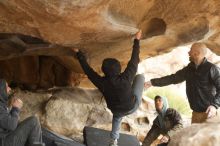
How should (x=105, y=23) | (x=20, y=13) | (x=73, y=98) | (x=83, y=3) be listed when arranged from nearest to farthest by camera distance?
(x=83, y=3), (x=20, y=13), (x=105, y=23), (x=73, y=98)

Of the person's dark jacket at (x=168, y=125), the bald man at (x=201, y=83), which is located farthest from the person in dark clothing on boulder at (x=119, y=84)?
the person's dark jacket at (x=168, y=125)

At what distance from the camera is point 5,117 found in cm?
500

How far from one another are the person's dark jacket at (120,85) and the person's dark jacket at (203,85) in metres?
0.82

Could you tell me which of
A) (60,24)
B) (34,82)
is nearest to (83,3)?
(60,24)

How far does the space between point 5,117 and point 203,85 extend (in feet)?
8.52

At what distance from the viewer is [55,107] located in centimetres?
826

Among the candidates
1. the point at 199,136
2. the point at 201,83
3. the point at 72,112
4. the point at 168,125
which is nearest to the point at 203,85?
the point at 201,83

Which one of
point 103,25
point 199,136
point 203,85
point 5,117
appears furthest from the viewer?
point 103,25

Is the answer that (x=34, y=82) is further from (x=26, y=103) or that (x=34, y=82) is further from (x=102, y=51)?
(x=102, y=51)

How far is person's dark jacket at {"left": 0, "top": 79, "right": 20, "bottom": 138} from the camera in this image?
16.4ft

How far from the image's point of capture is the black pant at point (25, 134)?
5.17 metres

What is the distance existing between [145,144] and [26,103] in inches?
103

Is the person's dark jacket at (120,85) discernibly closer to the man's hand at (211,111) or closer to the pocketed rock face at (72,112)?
the man's hand at (211,111)

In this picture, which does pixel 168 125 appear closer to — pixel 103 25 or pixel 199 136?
pixel 103 25
